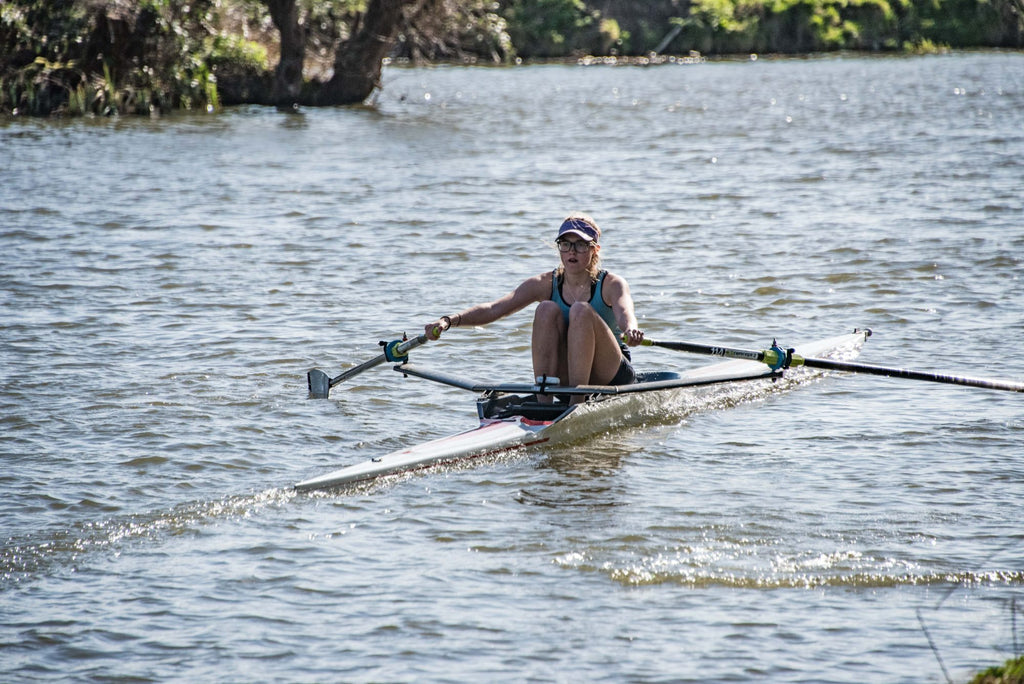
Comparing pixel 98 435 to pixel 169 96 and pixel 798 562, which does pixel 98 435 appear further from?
pixel 169 96

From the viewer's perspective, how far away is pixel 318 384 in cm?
832

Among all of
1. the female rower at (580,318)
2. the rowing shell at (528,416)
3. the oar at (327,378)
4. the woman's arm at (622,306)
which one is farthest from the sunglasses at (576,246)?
the oar at (327,378)

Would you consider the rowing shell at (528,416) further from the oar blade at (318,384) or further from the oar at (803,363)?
the oar blade at (318,384)

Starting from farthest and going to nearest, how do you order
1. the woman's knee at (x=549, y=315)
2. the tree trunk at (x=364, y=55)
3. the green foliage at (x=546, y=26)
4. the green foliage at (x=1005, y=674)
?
the green foliage at (x=546, y=26) → the tree trunk at (x=364, y=55) → the woman's knee at (x=549, y=315) → the green foliage at (x=1005, y=674)

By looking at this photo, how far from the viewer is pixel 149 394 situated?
8375 mm

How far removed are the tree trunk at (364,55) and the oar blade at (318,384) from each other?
21.9 meters

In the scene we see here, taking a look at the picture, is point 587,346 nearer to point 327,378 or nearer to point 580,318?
point 580,318

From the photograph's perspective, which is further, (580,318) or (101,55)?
(101,55)

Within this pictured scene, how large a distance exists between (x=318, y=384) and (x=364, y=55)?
2328 centimetres

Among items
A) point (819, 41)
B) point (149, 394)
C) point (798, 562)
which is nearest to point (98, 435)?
point (149, 394)

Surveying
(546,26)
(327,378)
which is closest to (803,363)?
(327,378)

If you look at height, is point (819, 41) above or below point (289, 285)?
above

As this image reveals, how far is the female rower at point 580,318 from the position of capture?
739 cm

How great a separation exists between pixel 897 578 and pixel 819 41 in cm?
4879
